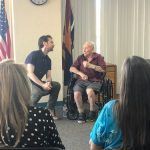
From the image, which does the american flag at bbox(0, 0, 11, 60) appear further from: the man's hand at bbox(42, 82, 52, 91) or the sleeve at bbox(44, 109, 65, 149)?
the sleeve at bbox(44, 109, 65, 149)

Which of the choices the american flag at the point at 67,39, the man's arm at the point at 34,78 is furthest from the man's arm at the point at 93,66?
the american flag at the point at 67,39

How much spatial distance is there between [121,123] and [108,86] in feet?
9.77

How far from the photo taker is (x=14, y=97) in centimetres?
173

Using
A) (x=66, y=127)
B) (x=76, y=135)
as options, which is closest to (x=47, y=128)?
(x=76, y=135)

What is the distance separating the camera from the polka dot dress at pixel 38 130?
1729mm

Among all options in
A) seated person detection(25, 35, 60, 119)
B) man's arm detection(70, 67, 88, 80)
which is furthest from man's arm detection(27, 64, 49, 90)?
man's arm detection(70, 67, 88, 80)

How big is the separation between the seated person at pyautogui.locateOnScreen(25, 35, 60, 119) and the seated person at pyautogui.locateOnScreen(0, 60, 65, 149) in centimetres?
265

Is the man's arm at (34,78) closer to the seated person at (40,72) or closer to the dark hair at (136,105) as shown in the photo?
the seated person at (40,72)

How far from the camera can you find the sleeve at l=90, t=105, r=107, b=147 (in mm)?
1779

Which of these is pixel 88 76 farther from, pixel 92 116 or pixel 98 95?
pixel 92 116

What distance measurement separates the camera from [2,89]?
1726 millimetres

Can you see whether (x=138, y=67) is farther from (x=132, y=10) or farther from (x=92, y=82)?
(x=132, y=10)

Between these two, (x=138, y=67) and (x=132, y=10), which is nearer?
(x=138, y=67)

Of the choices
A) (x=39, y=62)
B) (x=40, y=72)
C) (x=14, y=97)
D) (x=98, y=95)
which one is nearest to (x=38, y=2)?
(x=39, y=62)
